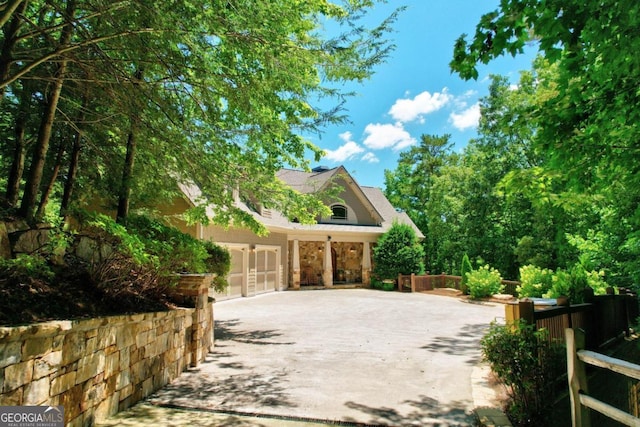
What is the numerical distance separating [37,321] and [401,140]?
35.4 meters

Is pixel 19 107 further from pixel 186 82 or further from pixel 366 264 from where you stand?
pixel 366 264

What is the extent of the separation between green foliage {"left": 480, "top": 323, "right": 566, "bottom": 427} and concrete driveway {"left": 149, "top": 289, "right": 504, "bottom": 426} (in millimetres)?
547

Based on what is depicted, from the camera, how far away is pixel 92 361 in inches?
141

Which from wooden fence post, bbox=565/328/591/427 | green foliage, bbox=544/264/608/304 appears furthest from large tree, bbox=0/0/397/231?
green foliage, bbox=544/264/608/304

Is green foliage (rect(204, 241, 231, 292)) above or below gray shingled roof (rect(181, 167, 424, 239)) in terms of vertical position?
below

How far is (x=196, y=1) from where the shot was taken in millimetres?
3879

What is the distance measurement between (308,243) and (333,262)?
2.52 m

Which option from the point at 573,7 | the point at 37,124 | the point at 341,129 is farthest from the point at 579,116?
the point at 37,124

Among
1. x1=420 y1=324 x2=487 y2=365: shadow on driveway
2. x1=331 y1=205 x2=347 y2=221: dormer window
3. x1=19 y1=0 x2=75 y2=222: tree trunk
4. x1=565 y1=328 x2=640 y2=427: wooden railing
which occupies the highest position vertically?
x1=331 y1=205 x2=347 y2=221: dormer window

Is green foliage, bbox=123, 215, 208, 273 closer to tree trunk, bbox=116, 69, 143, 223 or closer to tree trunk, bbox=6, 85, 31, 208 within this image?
tree trunk, bbox=116, 69, 143, 223

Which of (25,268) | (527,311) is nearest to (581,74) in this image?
(527,311)

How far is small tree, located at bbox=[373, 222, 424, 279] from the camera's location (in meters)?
20.0

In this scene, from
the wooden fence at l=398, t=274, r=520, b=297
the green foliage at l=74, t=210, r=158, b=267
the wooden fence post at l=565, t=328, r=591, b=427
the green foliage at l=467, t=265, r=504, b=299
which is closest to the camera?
the wooden fence post at l=565, t=328, r=591, b=427

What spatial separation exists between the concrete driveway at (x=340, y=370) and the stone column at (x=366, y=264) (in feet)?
32.9
